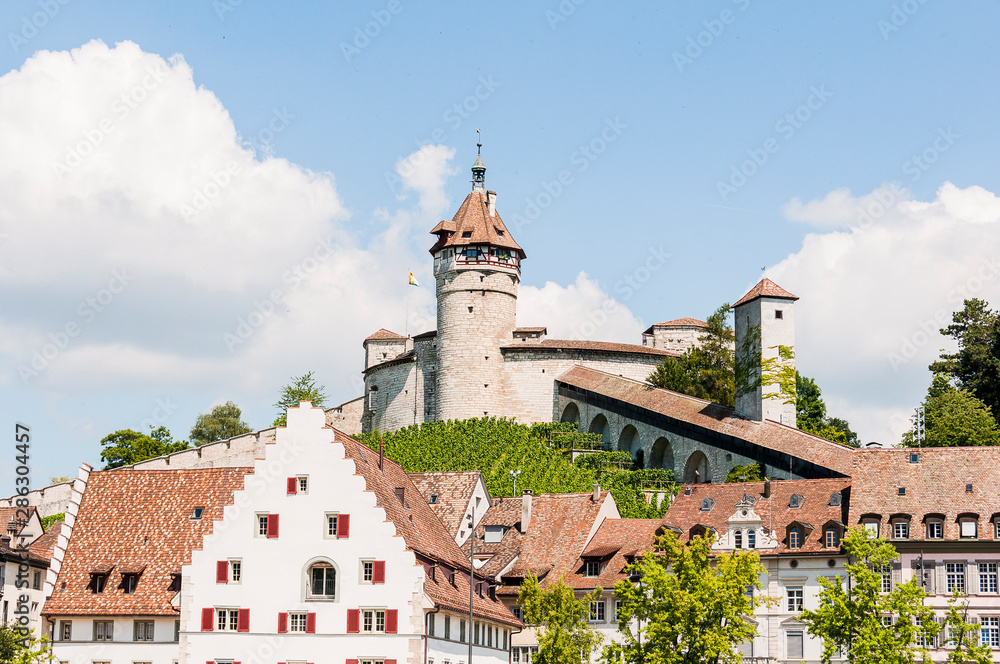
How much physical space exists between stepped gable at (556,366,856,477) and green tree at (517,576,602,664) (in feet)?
66.9

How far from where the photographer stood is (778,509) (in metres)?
67.2

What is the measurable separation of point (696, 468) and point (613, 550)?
33.7 metres

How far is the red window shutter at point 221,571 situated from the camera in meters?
54.9

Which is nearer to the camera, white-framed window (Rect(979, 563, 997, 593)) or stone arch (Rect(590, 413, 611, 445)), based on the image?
white-framed window (Rect(979, 563, 997, 593))

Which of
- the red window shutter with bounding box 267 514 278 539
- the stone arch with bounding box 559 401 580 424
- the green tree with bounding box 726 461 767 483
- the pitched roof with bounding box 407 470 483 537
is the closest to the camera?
the red window shutter with bounding box 267 514 278 539

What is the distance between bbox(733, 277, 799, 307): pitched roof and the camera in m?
94.1

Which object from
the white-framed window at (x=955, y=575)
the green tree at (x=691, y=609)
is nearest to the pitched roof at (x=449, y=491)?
the green tree at (x=691, y=609)

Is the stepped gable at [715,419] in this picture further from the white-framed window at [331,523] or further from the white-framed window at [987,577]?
the white-framed window at [331,523]

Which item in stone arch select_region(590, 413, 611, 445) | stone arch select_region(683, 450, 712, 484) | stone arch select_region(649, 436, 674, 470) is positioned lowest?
stone arch select_region(683, 450, 712, 484)

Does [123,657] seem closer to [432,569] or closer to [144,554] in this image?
[144,554]

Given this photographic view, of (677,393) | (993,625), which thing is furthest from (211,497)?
(677,393)

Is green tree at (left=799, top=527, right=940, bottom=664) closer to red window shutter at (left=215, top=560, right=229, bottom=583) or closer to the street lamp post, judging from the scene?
red window shutter at (left=215, top=560, right=229, bottom=583)

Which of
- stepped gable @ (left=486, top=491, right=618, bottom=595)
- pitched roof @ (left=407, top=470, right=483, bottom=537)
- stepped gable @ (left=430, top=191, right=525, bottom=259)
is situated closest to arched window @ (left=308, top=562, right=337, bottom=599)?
stepped gable @ (left=486, top=491, right=618, bottom=595)

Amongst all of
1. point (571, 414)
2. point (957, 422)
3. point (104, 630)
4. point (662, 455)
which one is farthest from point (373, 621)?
point (571, 414)
